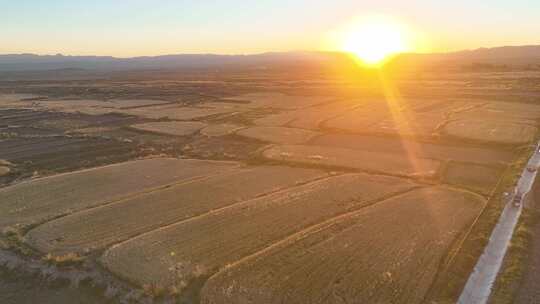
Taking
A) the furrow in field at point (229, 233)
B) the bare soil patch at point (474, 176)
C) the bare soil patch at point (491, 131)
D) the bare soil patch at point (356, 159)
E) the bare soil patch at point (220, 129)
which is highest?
the furrow in field at point (229, 233)

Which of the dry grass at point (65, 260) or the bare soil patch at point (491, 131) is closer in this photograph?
the dry grass at point (65, 260)

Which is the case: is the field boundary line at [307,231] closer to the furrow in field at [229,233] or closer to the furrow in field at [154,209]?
the furrow in field at [229,233]

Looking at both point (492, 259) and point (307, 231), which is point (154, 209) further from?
point (492, 259)

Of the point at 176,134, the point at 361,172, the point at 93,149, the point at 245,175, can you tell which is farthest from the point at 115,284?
the point at 176,134

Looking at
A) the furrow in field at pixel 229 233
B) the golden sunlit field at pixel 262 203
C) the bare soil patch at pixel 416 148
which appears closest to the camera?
the golden sunlit field at pixel 262 203

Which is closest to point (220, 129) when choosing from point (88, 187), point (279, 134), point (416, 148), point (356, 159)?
point (279, 134)

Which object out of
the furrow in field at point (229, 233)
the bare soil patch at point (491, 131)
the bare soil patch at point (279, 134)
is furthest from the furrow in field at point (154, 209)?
the bare soil patch at point (491, 131)

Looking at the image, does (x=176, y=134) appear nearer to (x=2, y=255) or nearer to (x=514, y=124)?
(x=2, y=255)
